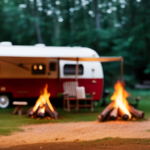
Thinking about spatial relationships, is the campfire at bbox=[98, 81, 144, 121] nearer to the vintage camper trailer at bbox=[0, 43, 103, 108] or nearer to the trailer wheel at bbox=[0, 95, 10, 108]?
the vintage camper trailer at bbox=[0, 43, 103, 108]

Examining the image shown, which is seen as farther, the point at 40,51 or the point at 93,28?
the point at 93,28

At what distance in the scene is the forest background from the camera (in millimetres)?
21609

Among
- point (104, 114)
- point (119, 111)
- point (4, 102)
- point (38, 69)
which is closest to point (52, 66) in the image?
point (38, 69)

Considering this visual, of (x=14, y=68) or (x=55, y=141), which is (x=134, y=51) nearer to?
(x=14, y=68)

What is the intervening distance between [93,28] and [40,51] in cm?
940

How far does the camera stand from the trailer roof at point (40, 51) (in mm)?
11773

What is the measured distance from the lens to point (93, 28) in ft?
68.6

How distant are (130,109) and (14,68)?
4.96 m

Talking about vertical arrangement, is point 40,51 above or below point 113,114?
above

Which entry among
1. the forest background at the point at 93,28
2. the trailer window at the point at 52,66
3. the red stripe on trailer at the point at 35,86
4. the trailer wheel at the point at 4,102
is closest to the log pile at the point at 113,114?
the red stripe on trailer at the point at 35,86

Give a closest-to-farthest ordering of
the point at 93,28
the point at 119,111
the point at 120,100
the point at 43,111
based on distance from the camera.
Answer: the point at 119,111
the point at 43,111
the point at 120,100
the point at 93,28

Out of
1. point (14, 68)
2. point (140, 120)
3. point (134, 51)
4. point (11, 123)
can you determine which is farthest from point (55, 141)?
point (134, 51)

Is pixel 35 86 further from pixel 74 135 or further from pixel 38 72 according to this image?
pixel 74 135

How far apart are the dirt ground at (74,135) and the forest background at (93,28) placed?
13.1 m
